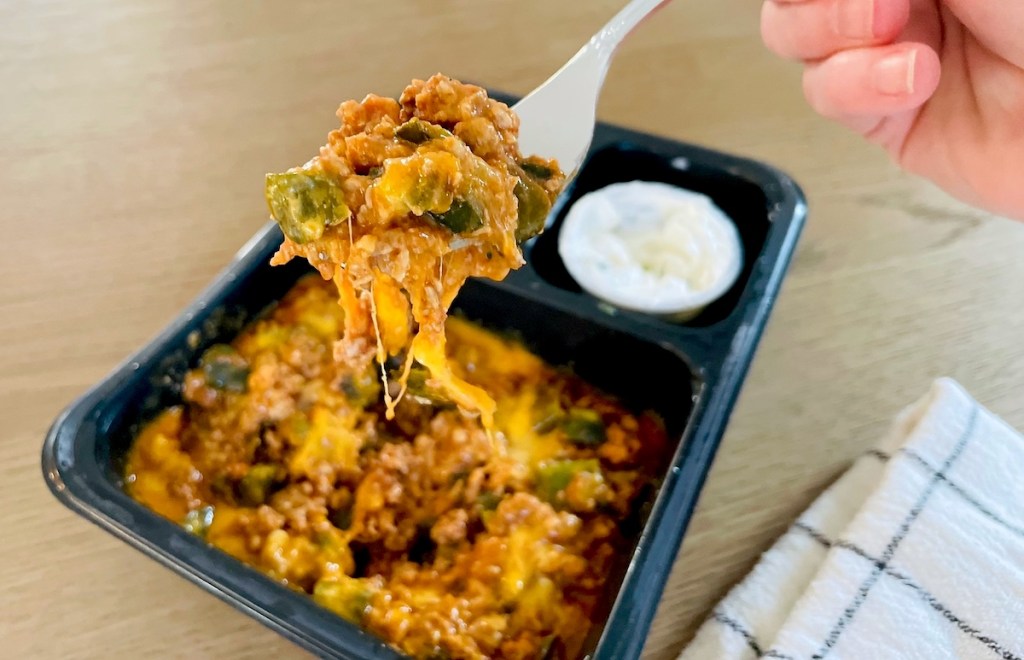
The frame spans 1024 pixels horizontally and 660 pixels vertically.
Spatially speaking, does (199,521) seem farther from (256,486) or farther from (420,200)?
(420,200)

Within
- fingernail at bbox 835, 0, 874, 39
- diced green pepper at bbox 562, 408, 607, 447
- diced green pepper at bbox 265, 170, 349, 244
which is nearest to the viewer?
diced green pepper at bbox 265, 170, 349, 244

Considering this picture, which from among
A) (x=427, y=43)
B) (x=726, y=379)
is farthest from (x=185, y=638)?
(x=427, y=43)

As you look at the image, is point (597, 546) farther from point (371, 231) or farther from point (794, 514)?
point (371, 231)

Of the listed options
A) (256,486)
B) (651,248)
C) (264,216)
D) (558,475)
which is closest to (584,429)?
(558,475)

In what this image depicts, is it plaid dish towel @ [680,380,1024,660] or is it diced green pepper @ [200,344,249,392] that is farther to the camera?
diced green pepper @ [200,344,249,392]

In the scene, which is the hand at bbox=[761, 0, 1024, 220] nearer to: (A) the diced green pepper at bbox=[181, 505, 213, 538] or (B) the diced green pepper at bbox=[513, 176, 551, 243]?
(B) the diced green pepper at bbox=[513, 176, 551, 243]

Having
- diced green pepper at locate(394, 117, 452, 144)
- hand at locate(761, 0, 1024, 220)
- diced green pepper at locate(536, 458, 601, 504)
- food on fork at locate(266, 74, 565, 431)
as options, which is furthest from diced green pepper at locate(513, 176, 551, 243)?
hand at locate(761, 0, 1024, 220)
